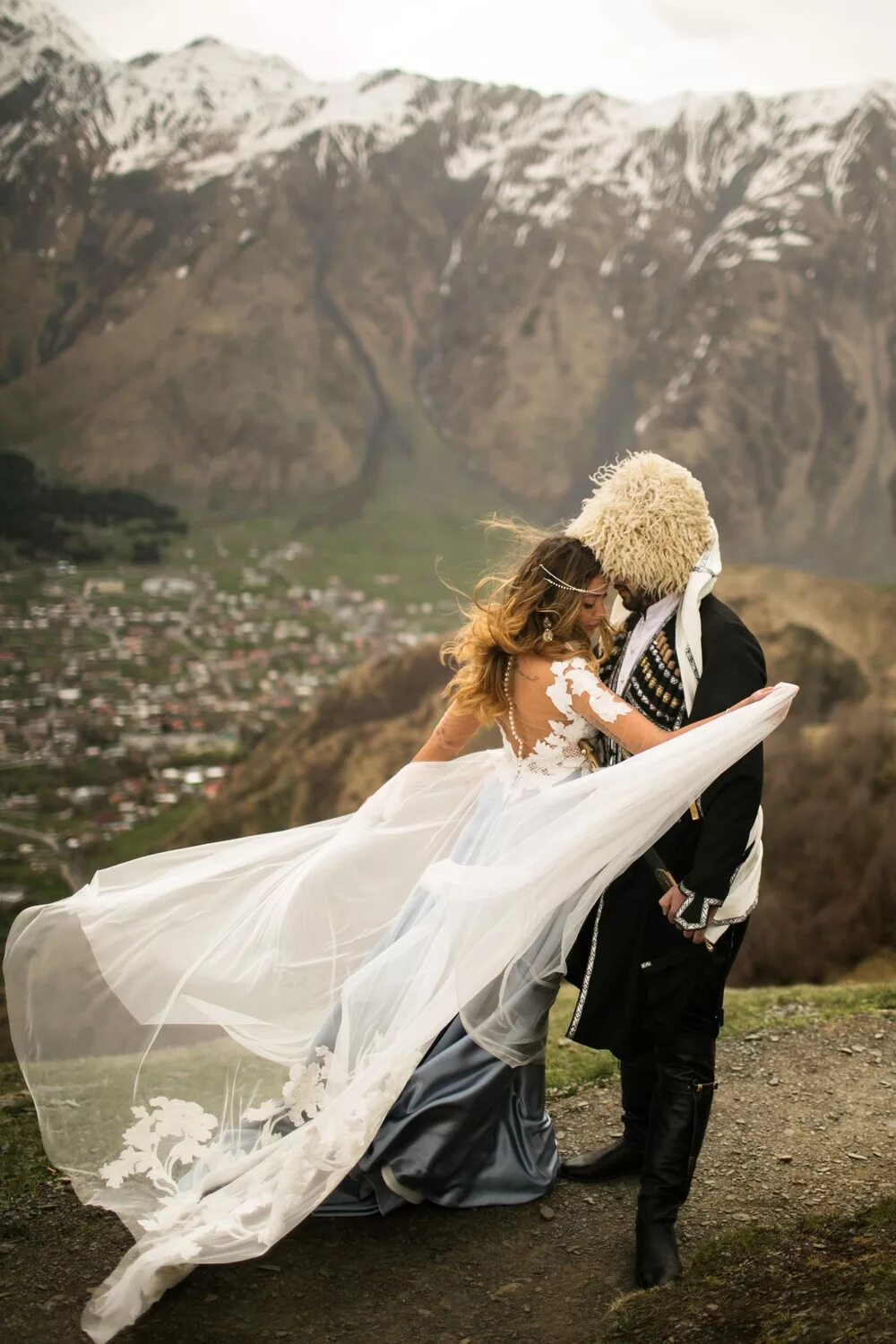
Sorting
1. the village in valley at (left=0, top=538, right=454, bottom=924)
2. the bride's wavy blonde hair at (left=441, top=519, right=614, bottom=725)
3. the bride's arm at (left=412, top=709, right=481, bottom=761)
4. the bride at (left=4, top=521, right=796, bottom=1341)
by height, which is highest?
the bride's wavy blonde hair at (left=441, top=519, right=614, bottom=725)

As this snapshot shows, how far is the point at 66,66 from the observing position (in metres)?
20.2

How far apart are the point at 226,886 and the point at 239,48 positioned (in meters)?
21.5

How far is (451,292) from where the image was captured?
2458 cm

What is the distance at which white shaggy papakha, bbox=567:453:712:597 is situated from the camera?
3.10m

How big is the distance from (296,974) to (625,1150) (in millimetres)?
1172

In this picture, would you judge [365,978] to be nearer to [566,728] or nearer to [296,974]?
[296,974]

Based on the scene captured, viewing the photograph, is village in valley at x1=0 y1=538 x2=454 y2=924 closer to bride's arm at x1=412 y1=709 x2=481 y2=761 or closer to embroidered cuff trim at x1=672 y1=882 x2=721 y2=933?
bride's arm at x1=412 y1=709 x2=481 y2=761

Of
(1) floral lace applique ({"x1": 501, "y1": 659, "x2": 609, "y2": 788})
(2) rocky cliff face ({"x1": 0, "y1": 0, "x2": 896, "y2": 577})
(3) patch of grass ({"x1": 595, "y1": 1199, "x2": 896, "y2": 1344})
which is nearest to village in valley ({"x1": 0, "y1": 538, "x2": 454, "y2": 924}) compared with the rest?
(2) rocky cliff face ({"x1": 0, "y1": 0, "x2": 896, "y2": 577})

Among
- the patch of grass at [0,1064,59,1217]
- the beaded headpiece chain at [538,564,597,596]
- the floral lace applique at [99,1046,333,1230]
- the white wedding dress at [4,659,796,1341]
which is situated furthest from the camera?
the patch of grass at [0,1064,59,1217]

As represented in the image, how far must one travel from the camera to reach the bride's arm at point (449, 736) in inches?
138

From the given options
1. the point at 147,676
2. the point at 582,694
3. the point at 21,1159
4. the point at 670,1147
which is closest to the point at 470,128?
the point at 147,676

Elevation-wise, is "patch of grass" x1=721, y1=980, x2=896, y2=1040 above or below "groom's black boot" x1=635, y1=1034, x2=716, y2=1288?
below

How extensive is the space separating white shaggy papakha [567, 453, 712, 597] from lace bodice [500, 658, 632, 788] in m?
0.29

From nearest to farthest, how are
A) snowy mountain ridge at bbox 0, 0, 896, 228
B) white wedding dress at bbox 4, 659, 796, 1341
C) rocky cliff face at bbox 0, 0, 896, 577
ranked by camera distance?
white wedding dress at bbox 4, 659, 796, 1341 < snowy mountain ridge at bbox 0, 0, 896, 228 < rocky cliff face at bbox 0, 0, 896, 577
